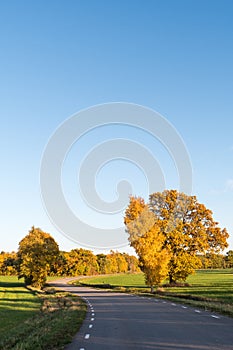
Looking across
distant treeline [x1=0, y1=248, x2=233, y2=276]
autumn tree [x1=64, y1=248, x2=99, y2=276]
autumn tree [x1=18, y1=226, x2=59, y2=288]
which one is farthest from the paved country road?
autumn tree [x1=64, y1=248, x2=99, y2=276]

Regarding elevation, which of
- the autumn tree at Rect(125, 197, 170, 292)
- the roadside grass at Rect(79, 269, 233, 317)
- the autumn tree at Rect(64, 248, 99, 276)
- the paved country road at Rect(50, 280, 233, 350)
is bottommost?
the paved country road at Rect(50, 280, 233, 350)

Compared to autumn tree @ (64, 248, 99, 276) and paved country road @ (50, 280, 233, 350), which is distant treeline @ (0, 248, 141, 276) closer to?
autumn tree @ (64, 248, 99, 276)

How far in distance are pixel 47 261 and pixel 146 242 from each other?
27748mm

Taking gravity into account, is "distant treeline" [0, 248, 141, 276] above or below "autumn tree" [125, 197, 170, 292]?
above

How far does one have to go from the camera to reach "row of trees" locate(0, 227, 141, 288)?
66375mm

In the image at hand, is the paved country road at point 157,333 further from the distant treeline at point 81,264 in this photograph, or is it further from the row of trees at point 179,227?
the distant treeline at point 81,264

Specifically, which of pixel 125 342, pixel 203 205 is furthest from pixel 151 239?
pixel 125 342

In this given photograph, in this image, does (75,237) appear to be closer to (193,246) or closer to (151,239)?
(151,239)

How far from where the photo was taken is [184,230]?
54.6 m

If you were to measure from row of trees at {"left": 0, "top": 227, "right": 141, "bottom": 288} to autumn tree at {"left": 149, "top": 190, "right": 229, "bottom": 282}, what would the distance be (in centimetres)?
554

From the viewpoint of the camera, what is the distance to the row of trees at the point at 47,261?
6638cm

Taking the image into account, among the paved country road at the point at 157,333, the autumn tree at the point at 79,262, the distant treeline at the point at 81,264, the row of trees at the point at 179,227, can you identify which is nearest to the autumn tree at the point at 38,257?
the row of trees at the point at 179,227

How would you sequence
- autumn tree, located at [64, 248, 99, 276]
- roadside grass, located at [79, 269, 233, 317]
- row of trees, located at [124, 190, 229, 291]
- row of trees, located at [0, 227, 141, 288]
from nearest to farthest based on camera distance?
roadside grass, located at [79, 269, 233, 317], row of trees, located at [124, 190, 229, 291], row of trees, located at [0, 227, 141, 288], autumn tree, located at [64, 248, 99, 276]

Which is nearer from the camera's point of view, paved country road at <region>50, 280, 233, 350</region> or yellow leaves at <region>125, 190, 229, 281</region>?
paved country road at <region>50, 280, 233, 350</region>
